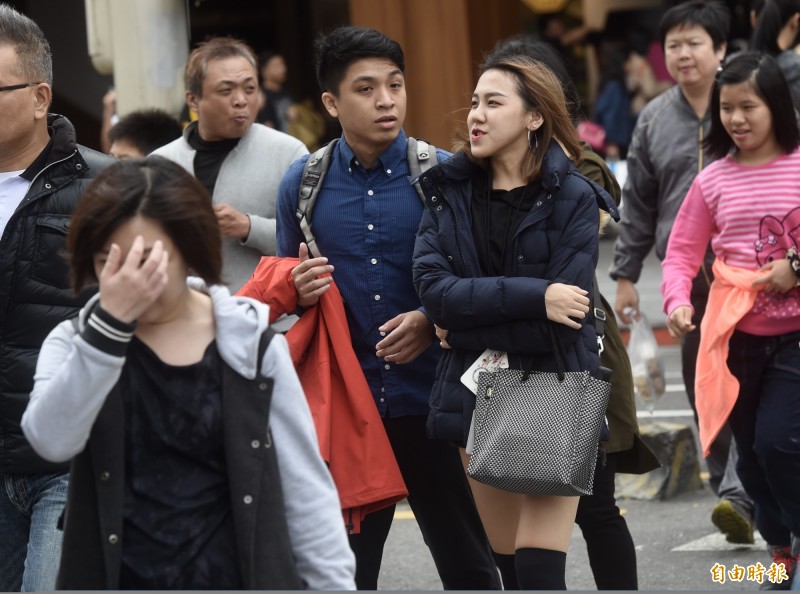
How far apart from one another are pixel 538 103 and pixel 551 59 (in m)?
0.76

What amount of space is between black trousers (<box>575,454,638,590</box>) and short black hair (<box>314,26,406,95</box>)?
1519 mm

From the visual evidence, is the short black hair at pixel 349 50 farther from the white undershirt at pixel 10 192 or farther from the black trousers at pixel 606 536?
the black trousers at pixel 606 536

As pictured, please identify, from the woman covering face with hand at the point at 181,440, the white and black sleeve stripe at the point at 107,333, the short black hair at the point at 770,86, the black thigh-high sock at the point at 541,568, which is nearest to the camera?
the white and black sleeve stripe at the point at 107,333

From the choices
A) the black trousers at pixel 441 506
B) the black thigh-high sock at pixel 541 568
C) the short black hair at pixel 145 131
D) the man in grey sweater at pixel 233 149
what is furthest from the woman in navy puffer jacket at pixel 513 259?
the short black hair at pixel 145 131

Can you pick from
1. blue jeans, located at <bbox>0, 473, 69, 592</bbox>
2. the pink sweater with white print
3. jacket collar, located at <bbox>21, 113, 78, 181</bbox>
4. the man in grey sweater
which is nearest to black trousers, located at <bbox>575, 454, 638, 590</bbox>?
the pink sweater with white print

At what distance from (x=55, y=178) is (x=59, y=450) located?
1.47 meters

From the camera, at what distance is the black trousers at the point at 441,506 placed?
4770mm

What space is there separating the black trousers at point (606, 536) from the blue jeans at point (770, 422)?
59cm

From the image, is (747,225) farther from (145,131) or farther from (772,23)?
(145,131)

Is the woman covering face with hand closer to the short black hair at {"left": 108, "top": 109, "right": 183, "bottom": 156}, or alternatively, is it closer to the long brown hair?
the long brown hair

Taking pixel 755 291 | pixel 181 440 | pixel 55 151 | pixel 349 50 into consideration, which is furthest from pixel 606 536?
pixel 181 440

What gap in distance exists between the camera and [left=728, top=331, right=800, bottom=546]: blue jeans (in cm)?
505

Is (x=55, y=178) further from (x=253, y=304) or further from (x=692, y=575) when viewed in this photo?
(x=692, y=575)

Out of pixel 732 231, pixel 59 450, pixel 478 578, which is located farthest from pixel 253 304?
pixel 732 231
